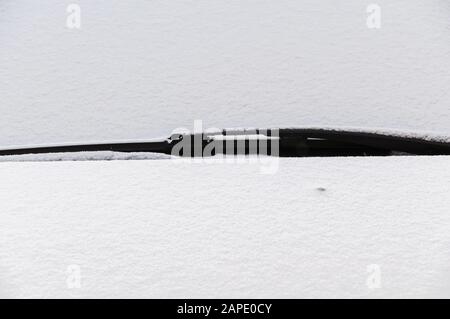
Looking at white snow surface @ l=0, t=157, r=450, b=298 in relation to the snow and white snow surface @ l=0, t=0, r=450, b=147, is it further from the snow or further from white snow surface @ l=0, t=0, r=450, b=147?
white snow surface @ l=0, t=0, r=450, b=147

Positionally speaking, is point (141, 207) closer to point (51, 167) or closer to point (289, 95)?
point (51, 167)

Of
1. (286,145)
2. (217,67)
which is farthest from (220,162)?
(217,67)

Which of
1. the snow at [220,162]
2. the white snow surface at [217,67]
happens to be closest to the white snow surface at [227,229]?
the snow at [220,162]

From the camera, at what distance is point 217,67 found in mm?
1728

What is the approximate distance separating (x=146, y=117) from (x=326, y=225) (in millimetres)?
631

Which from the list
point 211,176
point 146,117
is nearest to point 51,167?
point 146,117

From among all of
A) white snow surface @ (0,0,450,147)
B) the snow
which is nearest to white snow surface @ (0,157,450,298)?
the snow

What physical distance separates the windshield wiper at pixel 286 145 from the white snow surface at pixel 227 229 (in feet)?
0.21

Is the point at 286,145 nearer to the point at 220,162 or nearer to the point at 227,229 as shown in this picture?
the point at 220,162

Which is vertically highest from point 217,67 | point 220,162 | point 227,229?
point 217,67

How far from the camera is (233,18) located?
1.88m

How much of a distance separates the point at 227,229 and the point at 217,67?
2.06 ft

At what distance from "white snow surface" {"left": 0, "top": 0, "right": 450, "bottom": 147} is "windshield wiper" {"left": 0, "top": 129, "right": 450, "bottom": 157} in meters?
0.04

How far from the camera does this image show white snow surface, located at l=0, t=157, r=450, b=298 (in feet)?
3.87
